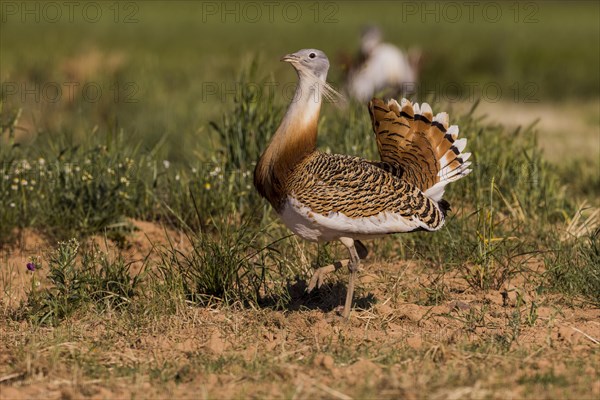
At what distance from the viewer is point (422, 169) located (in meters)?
5.24

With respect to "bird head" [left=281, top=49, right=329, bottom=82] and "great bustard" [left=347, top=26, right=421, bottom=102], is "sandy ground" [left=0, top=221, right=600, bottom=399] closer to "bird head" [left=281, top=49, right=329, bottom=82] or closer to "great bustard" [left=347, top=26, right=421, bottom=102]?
"bird head" [left=281, top=49, right=329, bottom=82]

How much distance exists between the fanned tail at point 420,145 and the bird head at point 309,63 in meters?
0.57

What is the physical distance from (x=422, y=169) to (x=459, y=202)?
1487mm

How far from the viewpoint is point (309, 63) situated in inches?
191

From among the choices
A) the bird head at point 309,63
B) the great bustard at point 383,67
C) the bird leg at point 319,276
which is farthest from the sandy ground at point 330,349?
the great bustard at point 383,67

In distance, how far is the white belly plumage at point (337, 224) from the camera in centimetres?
462

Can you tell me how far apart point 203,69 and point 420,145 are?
10.7 metres

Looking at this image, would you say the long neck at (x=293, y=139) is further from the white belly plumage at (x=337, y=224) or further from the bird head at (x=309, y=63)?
the white belly plumage at (x=337, y=224)

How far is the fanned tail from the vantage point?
5230 mm

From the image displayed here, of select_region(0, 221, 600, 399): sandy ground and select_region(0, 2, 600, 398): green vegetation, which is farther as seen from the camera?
select_region(0, 2, 600, 398): green vegetation

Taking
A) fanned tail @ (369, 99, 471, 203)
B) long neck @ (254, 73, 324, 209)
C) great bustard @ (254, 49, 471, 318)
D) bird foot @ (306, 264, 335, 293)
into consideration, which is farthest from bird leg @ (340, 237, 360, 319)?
fanned tail @ (369, 99, 471, 203)

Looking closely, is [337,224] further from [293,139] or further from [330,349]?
[330,349]

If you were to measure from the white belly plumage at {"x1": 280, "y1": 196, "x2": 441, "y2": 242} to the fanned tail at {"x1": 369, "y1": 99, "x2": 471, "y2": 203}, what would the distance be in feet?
1.52

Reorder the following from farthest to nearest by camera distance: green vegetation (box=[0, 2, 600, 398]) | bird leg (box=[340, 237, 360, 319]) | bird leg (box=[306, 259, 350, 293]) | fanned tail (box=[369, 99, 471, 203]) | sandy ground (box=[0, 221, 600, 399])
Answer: fanned tail (box=[369, 99, 471, 203])
bird leg (box=[306, 259, 350, 293])
bird leg (box=[340, 237, 360, 319])
green vegetation (box=[0, 2, 600, 398])
sandy ground (box=[0, 221, 600, 399])
